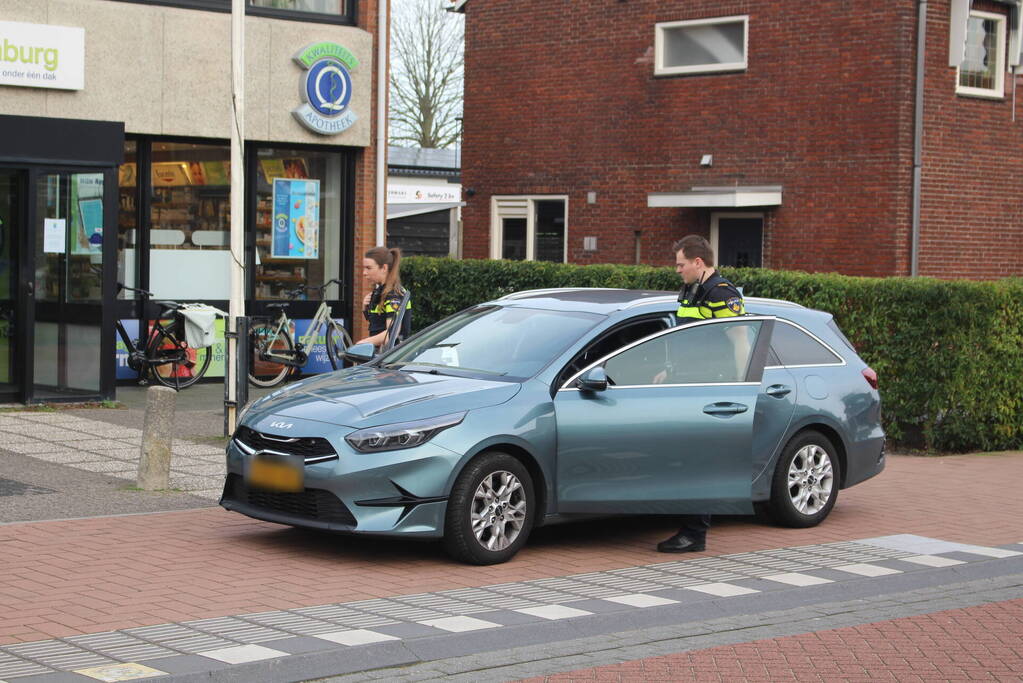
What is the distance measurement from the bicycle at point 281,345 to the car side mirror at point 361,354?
7.37 m

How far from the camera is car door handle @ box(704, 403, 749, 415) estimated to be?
899 centimetres

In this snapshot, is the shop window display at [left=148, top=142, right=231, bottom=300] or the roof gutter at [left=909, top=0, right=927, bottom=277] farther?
the roof gutter at [left=909, top=0, right=927, bottom=277]

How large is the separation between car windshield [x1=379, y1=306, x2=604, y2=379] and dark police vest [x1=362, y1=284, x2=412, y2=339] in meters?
1.46

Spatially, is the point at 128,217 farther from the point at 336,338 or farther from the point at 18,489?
the point at 18,489

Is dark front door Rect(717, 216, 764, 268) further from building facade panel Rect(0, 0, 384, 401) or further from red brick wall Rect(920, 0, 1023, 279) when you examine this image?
building facade panel Rect(0, 0, 384, 401)

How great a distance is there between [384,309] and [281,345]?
669 centimetres

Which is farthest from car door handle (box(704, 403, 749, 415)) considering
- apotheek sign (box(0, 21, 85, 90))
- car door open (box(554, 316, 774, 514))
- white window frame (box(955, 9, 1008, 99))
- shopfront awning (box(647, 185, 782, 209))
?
white window frame (box(955, 9, 1008, 99))

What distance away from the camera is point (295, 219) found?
18.5 metres

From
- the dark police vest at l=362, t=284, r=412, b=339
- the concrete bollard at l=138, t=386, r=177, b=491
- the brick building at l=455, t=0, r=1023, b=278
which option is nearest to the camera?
the concrete bollard at l=138, t=386, r=177, b=491

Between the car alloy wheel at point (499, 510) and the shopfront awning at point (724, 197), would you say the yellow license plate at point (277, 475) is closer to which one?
the car alloy wheel at point (499, 510)

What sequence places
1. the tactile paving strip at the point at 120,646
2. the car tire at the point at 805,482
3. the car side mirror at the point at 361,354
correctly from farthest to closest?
the car side mirror at the point at 361,354 < the car tire at the point at 805,482 < the tactile paving strip at the point at 120,646

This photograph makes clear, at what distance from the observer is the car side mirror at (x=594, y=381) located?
8.52m

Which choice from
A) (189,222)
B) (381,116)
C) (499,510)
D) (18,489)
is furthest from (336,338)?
(499,510)

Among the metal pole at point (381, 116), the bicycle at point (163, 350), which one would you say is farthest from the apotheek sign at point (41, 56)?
the metal pole at point (381, 116)
